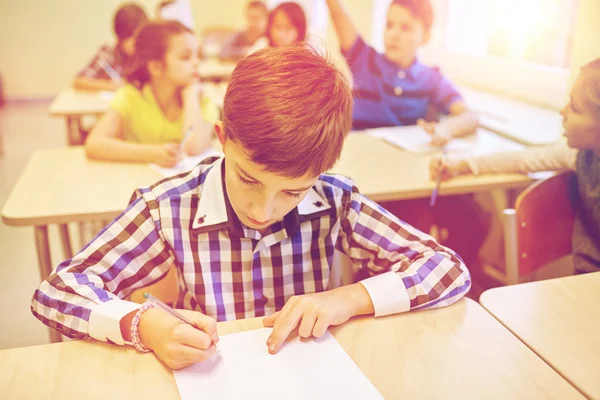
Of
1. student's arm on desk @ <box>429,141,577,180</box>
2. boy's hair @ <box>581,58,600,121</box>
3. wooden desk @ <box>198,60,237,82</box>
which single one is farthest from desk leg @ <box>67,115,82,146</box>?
boy's hair @ <box>581,58,600,121</box>

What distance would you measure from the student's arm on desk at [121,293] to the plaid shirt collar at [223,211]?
0.26ft

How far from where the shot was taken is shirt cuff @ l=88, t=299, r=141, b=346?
30.8 inches

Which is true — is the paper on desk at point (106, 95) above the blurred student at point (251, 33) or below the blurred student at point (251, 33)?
below

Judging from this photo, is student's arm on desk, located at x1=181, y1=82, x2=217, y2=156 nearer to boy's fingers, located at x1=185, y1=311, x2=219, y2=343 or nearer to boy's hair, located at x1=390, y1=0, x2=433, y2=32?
boy's hair, located at x1=390, y1=0, x2=433, y2=32

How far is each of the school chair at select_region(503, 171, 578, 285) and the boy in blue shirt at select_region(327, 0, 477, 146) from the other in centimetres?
91

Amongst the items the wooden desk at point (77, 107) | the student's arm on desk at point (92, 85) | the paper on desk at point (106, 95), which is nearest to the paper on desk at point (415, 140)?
the wooden desk at point (77, 107)

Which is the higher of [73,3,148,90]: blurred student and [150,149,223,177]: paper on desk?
[73,3,148,90]: blurred student

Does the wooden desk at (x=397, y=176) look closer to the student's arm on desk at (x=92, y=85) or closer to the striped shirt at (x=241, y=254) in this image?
the striped shirt at (x=241, y=254)

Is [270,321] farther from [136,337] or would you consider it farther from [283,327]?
[136,337]

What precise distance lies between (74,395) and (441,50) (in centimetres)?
311

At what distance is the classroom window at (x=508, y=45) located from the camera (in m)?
2.43

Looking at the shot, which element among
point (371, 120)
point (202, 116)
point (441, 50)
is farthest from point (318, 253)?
point (441, 50)

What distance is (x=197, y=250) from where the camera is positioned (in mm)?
989

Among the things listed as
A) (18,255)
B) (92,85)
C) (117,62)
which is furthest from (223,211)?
(117,62)
